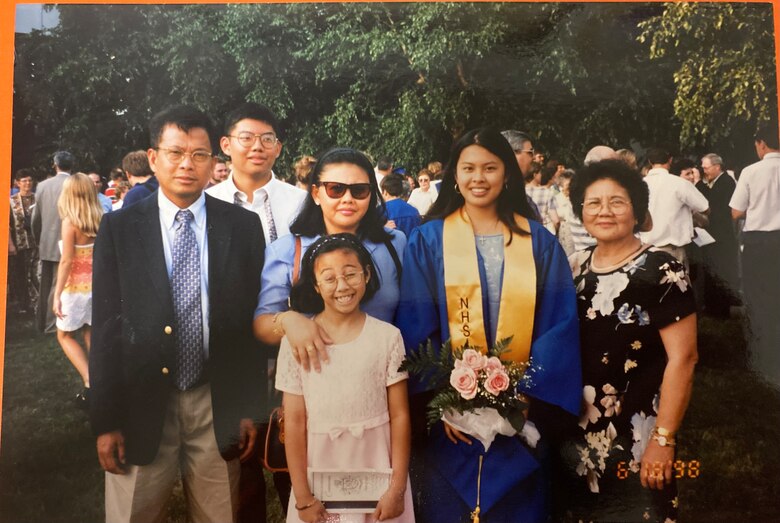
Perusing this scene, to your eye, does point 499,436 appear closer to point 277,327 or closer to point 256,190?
point 277,327

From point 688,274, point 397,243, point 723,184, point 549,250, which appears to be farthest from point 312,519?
point 723,184

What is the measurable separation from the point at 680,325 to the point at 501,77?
1.60 meters

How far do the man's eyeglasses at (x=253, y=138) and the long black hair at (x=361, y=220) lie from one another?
0.27 metres

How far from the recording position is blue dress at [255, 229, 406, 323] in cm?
364

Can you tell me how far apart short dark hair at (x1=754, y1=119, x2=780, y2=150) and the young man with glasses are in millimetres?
2519

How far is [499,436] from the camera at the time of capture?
3.64m

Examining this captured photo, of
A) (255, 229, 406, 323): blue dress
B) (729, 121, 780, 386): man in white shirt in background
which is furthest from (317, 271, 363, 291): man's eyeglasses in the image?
(729, 121, 780, 386): man in white shirt in background

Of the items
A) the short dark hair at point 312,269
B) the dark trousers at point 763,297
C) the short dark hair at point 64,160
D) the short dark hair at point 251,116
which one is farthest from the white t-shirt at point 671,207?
the short dark hair at point 64,160

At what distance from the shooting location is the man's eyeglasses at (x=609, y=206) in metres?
3.72

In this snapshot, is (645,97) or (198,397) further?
(645,97)

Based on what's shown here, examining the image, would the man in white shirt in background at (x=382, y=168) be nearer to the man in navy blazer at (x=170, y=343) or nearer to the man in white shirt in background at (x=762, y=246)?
the man in navy blazer at (x=170, y=343)

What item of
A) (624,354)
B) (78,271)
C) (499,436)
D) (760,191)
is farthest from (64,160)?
(760,191)

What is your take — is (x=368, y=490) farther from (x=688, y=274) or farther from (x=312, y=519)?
(x=688, y=274)

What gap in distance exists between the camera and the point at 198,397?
3625mm
